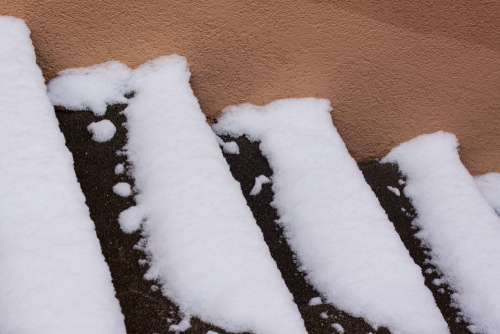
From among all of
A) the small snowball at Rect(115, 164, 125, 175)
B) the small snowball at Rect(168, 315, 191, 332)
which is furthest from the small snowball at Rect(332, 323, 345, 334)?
the small snowball at Rect(115, 164, 125, 175)

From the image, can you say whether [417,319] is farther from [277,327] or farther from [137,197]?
[137,197]

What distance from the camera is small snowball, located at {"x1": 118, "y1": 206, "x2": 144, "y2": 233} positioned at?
1.05 m

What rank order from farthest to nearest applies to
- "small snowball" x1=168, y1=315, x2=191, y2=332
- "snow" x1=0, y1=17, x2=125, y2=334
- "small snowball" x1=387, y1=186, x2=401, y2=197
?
"small snowball" x1=387, y1=186, x2=401, y2=197, "small snowball" x1=168, y1=315, x2=191, y2=332, "snow" x1=0, y1=17, x2=125, y2=334

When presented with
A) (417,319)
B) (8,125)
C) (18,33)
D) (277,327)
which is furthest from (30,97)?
(417,319)

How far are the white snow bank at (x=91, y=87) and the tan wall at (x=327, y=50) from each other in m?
0.02

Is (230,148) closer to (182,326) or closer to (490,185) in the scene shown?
(182,326)

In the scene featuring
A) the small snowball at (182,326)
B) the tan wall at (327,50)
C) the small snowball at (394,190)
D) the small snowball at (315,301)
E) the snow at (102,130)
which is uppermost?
the tan wall at (327,50)

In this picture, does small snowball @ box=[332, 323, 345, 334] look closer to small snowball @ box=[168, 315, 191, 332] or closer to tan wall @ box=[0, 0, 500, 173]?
small snowball @ box=[168, 315, 191, 332]

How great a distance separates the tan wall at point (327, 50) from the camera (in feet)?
4.45

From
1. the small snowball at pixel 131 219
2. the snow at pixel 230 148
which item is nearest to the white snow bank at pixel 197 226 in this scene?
the small snowball at pixel 131 219

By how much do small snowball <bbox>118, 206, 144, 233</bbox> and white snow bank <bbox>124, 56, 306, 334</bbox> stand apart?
13 millimetres

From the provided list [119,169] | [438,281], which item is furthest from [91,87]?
[438,281]

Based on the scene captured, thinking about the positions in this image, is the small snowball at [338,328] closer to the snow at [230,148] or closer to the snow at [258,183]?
the snow at [258,183]

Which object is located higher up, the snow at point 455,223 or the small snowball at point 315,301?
the snow at point 455,223
